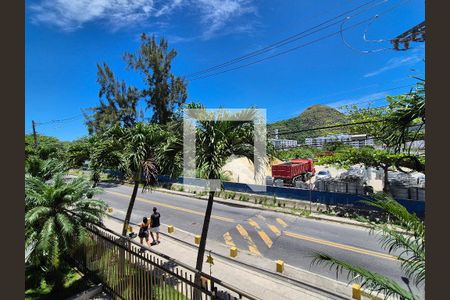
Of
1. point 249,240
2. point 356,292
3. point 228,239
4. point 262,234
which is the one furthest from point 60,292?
point 262,234

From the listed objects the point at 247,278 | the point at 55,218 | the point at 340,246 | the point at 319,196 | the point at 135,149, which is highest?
the point at 135,149

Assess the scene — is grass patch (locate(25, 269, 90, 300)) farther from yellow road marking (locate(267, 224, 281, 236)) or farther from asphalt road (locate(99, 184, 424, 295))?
yellow road marking (locate(267, 224, 281, 236))

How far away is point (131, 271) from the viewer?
6582mm

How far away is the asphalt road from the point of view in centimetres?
1106

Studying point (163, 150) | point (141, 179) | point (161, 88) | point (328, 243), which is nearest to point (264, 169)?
point (163, 150)

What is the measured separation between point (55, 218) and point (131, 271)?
2751 mm

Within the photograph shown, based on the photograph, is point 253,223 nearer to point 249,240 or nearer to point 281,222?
point 281,222

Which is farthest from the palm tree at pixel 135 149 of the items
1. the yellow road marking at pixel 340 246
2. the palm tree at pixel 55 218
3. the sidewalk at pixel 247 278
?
the yellow road marking at pixel 340 246

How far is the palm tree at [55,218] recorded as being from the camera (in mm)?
6750

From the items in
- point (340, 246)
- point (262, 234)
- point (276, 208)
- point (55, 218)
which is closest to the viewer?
point (55, 218)

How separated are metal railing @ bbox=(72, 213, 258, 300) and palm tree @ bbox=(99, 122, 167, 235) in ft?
7.62

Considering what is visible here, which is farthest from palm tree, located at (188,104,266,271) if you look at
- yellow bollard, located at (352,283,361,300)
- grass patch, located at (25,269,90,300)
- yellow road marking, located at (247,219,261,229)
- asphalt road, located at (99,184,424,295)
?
yellow road marking, located at (247,219,261,229)

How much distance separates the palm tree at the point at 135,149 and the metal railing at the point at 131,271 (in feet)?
7.62

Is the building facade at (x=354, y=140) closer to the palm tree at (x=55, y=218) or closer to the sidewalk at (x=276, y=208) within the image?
the sidewalk at (x=276, y=208)
